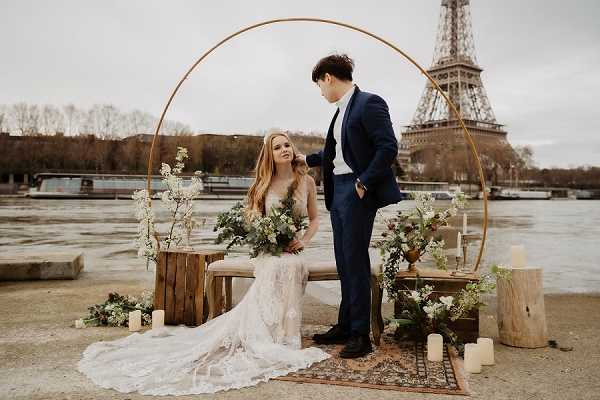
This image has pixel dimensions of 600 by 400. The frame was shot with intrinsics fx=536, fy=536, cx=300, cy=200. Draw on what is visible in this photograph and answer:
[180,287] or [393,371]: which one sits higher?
[180,287]

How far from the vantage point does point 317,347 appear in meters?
4.45

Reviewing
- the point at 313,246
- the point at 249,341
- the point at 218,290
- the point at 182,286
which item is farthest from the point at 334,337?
the point at 313,246

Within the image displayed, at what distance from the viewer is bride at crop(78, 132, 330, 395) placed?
143 inches

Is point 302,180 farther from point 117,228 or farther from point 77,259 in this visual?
point 117,228

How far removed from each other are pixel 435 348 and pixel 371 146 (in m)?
1.68

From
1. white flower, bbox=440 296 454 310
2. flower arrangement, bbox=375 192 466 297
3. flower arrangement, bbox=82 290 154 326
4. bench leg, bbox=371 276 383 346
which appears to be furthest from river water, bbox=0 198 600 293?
flower arrangement, bbox=82 290 154 326

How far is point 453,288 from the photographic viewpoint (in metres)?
4.59

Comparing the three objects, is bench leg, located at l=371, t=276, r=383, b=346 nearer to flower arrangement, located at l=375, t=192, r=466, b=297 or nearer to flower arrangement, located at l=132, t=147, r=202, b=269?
flower arrangement, located at l=375, t=192, r=466, b=297

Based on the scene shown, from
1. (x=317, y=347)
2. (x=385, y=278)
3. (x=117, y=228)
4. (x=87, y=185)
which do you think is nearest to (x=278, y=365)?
(x=317, y=347)

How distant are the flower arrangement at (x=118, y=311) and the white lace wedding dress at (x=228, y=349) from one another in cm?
57

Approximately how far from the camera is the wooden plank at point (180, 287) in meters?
5.20

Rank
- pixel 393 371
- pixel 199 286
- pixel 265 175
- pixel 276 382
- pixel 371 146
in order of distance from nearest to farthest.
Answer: pixel 276 382, pixel 393 371, pixel 371 146, pixel 265 175, pixel 199 286

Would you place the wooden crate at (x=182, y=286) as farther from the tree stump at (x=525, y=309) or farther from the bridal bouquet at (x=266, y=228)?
the tree stump at (x=525, y=309)

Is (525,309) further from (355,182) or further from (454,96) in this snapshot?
(454,96)
